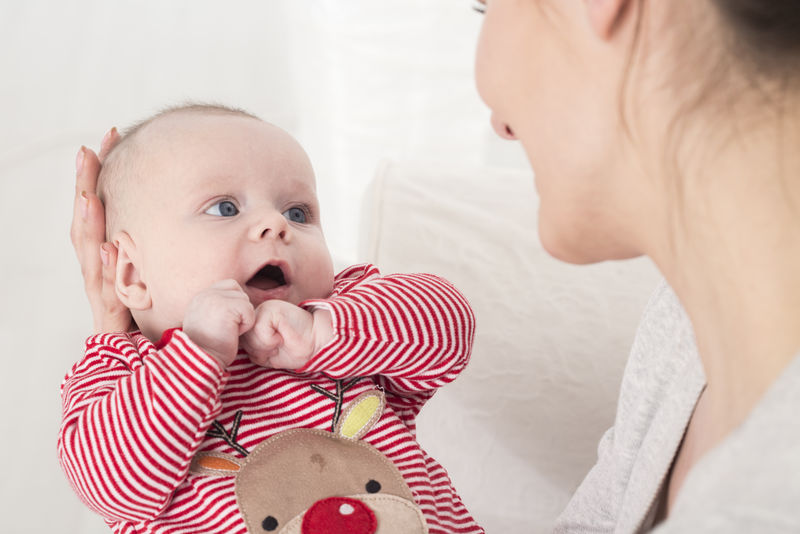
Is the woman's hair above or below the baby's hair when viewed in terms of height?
above

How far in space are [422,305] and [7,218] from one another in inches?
36.9

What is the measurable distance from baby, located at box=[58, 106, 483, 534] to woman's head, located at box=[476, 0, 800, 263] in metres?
0.28

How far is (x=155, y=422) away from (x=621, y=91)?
1.79 ft

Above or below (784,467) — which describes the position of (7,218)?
below

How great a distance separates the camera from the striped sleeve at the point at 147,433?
32.3 inches

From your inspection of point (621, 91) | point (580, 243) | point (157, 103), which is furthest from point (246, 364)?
point (157, 103)

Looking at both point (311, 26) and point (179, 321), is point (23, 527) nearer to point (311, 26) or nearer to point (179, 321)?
point (179, 321)

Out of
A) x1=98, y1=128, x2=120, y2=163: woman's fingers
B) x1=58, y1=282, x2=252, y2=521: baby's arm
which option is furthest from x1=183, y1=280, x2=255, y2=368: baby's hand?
x1=98, y1=128, x2=120, y2=163: woman's fingers

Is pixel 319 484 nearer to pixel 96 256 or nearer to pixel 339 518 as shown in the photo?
pixel 339 518

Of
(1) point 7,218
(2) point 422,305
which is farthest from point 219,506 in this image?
(1) point 7,218

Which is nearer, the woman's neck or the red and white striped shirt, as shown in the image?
the woman's neck

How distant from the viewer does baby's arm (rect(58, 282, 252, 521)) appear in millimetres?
821

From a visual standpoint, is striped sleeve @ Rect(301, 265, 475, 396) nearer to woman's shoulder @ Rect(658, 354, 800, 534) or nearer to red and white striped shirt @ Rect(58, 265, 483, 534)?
red and white striped shirt @ Rect(58, 265, 483, 534)

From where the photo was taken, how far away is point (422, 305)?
979mm
